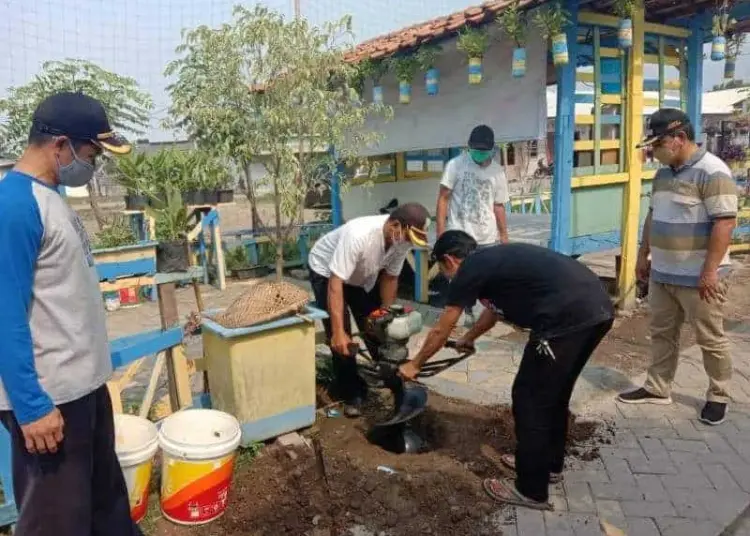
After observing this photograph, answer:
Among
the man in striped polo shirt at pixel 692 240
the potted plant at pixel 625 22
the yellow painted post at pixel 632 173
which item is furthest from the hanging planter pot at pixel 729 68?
the man in striped polo shirt at pixel 692 240

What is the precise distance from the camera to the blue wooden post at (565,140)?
5.83 meters

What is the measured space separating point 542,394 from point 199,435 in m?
1.69

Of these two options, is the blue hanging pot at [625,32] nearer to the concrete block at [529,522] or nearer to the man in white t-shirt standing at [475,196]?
the man in white t-shirt standing at [475,196]

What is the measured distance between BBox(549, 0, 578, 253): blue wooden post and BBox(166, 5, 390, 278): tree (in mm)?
2239

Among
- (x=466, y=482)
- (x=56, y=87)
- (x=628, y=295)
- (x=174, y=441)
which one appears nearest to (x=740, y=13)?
(x=628, y=295)

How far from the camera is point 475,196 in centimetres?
554

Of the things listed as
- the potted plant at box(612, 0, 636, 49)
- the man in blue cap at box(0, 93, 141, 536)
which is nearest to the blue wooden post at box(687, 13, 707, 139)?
the potted plant at box(612, 0, 636, 49)

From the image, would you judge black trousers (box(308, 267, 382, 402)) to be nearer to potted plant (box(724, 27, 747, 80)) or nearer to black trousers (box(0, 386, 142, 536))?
black trousers (box(0, 386, 142, 536))

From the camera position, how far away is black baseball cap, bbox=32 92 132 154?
2.13 metres

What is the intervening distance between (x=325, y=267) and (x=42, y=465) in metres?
2.27

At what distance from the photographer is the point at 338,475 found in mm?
3420

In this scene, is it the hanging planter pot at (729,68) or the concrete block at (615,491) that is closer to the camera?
the concrete block at (615,491)

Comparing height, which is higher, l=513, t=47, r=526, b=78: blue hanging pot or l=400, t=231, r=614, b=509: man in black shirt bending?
l=513, t=47, r=526, b=78: blue hanging pot

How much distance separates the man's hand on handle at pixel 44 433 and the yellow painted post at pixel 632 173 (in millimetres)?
5763
